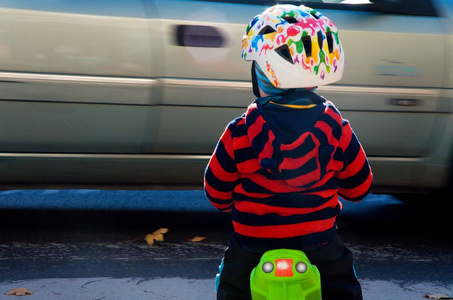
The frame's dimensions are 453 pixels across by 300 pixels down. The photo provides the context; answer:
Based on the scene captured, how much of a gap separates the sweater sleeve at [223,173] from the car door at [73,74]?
8.49 ft

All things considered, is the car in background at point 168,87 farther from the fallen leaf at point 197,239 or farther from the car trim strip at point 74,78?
the fallen leaf at point 197,239

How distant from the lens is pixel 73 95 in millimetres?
4980

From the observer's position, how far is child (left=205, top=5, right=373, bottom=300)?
2.36 meters

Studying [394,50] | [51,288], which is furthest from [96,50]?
[394,50]

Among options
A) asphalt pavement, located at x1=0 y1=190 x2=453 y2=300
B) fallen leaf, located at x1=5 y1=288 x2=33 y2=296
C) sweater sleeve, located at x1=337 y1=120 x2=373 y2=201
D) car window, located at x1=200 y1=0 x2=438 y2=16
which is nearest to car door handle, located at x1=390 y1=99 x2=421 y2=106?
car window, located at x1=200 y1=0 x2=438 y2=16

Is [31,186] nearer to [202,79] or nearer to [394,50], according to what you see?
[202,79]

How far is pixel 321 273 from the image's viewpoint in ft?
7.87

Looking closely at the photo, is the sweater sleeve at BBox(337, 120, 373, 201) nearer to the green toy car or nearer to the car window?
the green toy car

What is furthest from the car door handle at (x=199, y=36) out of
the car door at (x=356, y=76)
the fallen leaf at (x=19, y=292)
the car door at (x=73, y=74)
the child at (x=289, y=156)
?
the child at (x=289, y=156)

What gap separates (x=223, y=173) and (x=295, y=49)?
1.38ft

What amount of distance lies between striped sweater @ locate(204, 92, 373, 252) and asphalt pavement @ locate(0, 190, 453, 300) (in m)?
1.92

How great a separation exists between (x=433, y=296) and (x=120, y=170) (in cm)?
204

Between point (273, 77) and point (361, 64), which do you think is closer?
point (273, 77)

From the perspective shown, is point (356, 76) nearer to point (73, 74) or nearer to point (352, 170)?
point (73, 74)
